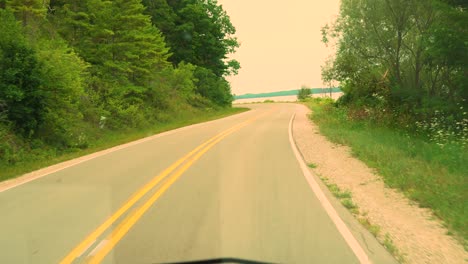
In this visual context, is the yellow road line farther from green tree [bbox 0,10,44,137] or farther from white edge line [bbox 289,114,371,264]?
green tree [bbox 0,10,44,137]

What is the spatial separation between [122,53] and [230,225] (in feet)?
70.4

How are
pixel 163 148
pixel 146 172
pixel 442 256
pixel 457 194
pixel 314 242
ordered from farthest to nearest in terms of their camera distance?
pixel 163 148, pixel 146 172, pixel 457 194, pixel 314 242, pixel 442 256

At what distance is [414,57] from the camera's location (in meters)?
23.0

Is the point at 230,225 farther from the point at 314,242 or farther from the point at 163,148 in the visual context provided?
the point at 163,148

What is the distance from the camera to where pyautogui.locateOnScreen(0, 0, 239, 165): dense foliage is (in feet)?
48.2

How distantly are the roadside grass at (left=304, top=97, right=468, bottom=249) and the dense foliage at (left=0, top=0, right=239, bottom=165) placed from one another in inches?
436

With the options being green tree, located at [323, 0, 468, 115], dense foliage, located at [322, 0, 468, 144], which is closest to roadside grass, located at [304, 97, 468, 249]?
dense foliage, located at [322, 0, 468, 144]

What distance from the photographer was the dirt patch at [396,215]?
15.9 ft

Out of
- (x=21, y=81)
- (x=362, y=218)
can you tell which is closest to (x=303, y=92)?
(x=21, y=81)

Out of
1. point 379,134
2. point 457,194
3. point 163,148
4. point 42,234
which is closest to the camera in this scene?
point 42,234

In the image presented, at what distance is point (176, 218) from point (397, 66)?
20.4 meters

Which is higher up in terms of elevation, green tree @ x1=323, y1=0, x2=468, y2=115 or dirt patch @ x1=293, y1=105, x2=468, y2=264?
green tree @ x1=323, y1=0, x2=468, y2=115

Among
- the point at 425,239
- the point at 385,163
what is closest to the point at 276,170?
the point at 385,163

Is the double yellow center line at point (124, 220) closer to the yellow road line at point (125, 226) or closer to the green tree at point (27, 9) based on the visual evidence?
the yellow road line at point (125, 226)
